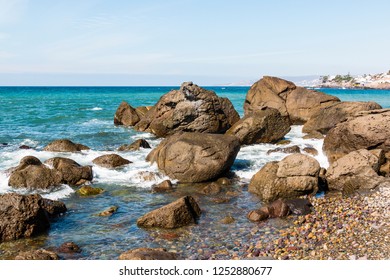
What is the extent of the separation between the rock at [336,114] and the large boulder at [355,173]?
1227cm

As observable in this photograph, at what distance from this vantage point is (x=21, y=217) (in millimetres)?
12820

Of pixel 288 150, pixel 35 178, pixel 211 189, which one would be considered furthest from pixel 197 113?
pixel 35 178

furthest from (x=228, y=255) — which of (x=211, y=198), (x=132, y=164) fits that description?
(x=132, y=164)

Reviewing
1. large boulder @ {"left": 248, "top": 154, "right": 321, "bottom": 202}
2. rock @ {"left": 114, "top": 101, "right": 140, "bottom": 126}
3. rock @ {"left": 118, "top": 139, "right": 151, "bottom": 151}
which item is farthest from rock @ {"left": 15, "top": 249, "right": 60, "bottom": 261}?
rock @ {"left": 114, "top": 101, "right": 140, "bottom": 126}

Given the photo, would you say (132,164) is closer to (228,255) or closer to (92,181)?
(92,181)

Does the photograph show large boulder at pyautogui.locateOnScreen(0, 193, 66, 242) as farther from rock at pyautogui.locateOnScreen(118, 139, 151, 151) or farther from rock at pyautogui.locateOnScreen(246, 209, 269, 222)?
rock at pyautogui.locateOnScreen(118, 139, 151, 151)

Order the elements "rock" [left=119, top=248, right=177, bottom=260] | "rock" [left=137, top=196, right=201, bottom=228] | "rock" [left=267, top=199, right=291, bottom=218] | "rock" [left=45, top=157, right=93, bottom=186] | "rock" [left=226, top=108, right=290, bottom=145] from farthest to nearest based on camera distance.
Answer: "rock" [left=226, top=108, right=290, bottom=145] → "rock" [left=45, top=157, right=93, bottom=186] → "rock" [left=267, top=199, right=291, bottom=218] → "rock" [left=137, top=196, right=201, bottom=228] → "rock" [left=119, top=248, right=177, bottom=260]

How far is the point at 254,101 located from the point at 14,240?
2942 cm

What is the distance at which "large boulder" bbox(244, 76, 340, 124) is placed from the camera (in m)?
37.3

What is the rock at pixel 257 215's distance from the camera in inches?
551

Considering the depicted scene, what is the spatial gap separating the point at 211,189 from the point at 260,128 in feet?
36.6

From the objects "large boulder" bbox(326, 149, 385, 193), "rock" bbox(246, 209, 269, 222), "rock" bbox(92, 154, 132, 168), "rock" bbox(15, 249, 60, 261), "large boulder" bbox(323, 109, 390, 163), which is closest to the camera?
"rock" bbox(15, 249, 60, 261)

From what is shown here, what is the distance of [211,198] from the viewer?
A: 16.9 metres

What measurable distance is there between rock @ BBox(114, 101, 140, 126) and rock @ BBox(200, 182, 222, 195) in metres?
25.0
